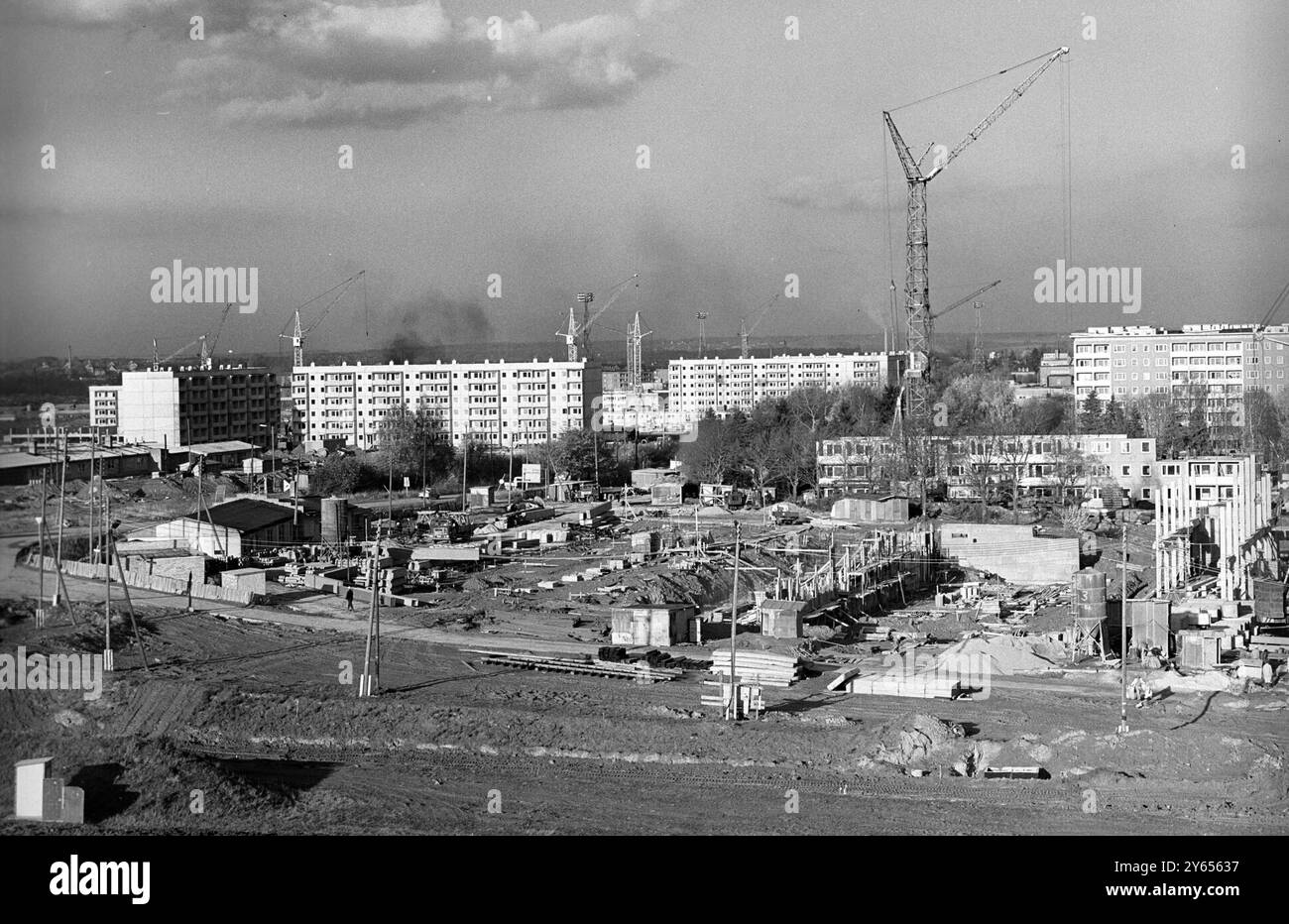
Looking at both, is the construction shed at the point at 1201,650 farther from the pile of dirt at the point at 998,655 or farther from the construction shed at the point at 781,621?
the construction shed at the point at 781,621

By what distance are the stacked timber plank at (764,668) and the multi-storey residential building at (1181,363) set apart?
1864 centimetres

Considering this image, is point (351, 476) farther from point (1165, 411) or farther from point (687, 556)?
point (1165, 411)

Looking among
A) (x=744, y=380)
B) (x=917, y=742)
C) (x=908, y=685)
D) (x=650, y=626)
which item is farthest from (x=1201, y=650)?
(x=744, y=380)

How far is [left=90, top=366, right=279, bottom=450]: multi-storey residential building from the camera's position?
26750 millimetres

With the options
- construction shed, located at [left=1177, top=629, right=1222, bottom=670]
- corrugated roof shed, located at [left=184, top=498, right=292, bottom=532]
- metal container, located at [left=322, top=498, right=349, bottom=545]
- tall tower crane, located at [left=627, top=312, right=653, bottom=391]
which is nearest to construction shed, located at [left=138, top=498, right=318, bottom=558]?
corrugated roof shed, located at [left=184, top=498, right=292, bottom=532]

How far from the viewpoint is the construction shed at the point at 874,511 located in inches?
706

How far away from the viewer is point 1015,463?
2069cm

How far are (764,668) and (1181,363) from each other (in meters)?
22.5

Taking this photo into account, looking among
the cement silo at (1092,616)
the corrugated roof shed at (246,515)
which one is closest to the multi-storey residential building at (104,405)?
the corrugated roof shed at (246,515)

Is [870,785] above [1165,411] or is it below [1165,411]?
below

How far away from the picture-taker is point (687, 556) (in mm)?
14195

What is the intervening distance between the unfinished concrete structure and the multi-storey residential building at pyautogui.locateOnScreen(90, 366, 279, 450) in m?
A: 17.5
